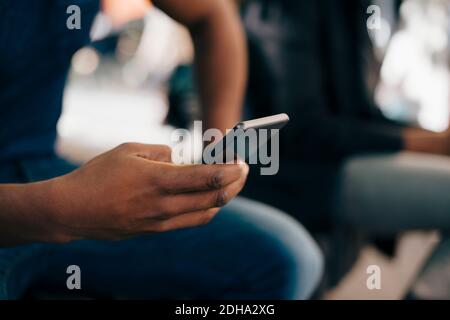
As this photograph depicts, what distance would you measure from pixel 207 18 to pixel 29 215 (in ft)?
1.85

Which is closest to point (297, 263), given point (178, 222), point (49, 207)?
point (178, 222)

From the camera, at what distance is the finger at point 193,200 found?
0.57 m

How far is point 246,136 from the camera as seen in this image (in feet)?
1.86

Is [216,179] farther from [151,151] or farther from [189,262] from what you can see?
[189,262]

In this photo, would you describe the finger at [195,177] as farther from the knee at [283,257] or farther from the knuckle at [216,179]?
the knee at [283,257]

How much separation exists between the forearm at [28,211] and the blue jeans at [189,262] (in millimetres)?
192

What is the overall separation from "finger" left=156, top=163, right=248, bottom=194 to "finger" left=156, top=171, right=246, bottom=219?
0.02m

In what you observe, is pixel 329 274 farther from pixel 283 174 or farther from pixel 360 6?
pixel 360 6

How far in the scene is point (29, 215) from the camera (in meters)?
0.59

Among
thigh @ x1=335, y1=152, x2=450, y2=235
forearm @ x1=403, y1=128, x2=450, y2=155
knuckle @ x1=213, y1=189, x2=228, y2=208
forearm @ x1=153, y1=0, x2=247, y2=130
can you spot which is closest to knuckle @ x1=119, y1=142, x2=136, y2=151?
knuckle @ x1=213, y1=189, x2=228, y2=208

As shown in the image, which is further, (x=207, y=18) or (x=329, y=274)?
(x=329, y=274)

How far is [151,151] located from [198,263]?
295 mm

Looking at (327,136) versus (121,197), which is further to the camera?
(327,136)
